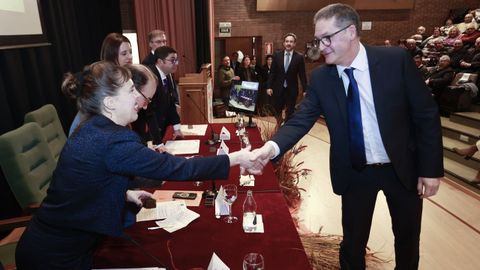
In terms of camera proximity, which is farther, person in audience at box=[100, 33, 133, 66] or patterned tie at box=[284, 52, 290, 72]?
patterned tie at box=[284, 52, 290, 72]

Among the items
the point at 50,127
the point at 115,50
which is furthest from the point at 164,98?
the point at 50,127

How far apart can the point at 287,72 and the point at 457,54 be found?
326 centimetres

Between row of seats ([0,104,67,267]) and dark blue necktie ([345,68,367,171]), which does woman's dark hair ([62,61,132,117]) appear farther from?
dark blue necktie ([345,68,367,171])

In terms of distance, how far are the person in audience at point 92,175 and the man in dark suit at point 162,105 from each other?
4.31ft

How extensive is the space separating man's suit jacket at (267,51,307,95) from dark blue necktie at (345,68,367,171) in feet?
12.8

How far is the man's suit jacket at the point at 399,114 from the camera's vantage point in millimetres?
1587

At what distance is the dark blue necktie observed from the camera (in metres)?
1.65

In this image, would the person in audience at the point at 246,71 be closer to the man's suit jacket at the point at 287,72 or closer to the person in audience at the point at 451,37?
the man's suit jacket at the point at 287,72

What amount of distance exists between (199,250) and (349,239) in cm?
97

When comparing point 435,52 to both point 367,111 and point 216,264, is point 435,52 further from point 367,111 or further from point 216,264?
point 216,264

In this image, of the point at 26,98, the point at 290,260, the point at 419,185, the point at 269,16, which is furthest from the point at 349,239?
the point at 269,16

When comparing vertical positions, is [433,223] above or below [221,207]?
below

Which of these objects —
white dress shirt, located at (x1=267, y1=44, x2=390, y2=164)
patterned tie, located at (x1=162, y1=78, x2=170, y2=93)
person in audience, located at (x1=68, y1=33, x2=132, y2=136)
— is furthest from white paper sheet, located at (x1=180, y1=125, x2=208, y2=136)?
white dress shirt, located at (x1=267, y1=44, x2=390, y2=164)

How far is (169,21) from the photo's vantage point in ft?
21.3
